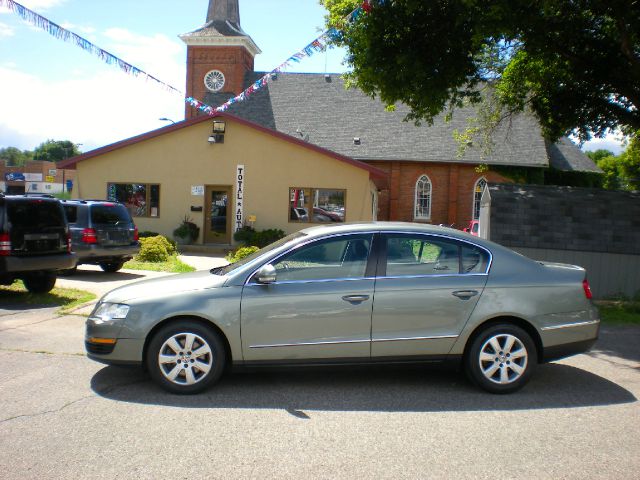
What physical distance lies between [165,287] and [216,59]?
4066 cm

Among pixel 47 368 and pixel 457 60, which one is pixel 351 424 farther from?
pixel 457 60

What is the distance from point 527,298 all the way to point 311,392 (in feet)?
7.12

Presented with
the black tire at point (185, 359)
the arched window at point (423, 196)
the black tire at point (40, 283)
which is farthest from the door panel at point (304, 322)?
the arched window at point (423, 196)

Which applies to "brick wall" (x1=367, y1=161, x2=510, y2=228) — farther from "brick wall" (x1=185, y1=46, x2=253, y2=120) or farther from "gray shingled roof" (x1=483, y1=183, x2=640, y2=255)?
"gray shingled roof" (x1=483, y1=183, x2=640, y2=255)

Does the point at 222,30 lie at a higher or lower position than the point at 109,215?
higher

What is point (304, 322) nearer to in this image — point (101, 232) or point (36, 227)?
point (36, 227)

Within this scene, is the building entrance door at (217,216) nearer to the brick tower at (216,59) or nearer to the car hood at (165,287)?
the car hood at (165,287)

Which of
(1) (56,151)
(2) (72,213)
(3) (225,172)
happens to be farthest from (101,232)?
(1) (56,151)

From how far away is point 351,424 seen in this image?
15.5 ft

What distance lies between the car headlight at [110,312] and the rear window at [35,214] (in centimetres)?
507

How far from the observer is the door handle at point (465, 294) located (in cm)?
550

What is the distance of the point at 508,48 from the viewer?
1655 cm

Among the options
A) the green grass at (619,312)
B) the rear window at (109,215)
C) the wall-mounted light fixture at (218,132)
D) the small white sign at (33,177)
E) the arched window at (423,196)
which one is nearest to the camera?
the green grass at (619,312)

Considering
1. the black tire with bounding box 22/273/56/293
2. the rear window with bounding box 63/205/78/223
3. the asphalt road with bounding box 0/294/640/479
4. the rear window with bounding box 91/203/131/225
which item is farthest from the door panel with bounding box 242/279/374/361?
the rear window with bounding box 63/205/78/223
